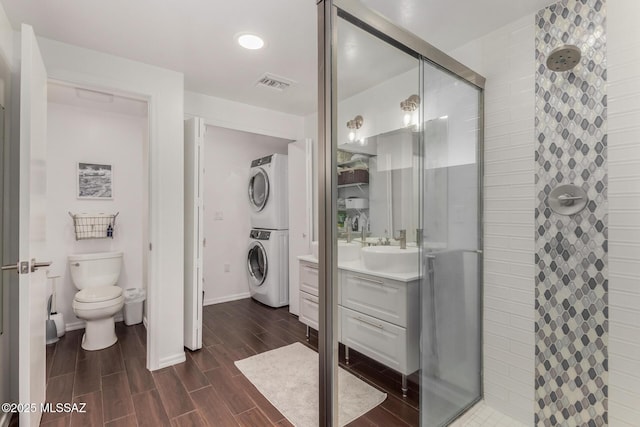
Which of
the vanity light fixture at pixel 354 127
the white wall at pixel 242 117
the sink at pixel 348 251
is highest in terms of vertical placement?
the white wall at pixel 242 117

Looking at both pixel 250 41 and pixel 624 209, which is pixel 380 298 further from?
pixel 250 41

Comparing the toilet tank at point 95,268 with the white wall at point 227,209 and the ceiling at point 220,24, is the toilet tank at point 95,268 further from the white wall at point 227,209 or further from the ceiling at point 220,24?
the ceiling at point 220,24

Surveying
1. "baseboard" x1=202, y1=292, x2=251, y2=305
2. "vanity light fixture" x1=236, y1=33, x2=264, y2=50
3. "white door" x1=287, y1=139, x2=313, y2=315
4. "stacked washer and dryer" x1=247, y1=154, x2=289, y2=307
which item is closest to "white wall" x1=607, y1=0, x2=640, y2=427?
"vanity light fixture" x1=236, y1=33, x2=264, y2=50

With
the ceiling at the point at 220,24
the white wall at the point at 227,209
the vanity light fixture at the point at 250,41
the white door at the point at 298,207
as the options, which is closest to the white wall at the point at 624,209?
the ceiling at the point at 220,24

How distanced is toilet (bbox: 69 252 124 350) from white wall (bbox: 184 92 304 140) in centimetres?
Result: 168

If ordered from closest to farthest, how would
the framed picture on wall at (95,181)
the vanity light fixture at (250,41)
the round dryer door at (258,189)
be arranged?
the vanity light fixture at (250,41)
the framed picture on wall at (95,181)
the round dryer door at (258,189)

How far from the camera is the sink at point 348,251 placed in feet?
4.09

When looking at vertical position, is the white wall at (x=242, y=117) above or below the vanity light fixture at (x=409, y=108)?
above

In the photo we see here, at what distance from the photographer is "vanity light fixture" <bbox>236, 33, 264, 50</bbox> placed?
193 cm

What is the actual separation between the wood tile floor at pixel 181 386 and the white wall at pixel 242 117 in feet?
6.80

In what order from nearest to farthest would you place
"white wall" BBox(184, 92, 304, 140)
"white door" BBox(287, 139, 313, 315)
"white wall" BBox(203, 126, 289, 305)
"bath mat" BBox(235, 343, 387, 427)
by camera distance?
"bath mat" BBox(235, 343, 387, 427) < "white wall" BBox(184, 92, 304, 140) < "white door" BBox(287, 139, 313, 315) < "white wall" BBox(203, 126, 289, 305)

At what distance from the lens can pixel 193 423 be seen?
1702 mm

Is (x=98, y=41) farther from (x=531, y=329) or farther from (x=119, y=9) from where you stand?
(x=531, y=329)

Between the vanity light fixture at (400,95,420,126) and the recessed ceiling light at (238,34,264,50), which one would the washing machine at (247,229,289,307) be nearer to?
the recessed ceiling light at (238,34,264,50)
